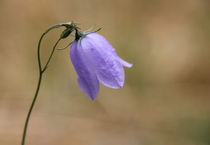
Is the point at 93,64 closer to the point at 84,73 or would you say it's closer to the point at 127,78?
the point at 84,73

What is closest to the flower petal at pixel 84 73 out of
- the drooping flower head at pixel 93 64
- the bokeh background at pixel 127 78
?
the drooping flower head at pixel 93 64

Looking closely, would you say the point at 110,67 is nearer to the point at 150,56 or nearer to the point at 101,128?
the point at 101,128

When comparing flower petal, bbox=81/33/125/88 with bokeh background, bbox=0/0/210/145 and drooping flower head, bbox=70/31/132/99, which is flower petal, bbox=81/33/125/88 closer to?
drooping flower head, bbox=70/31/132/99

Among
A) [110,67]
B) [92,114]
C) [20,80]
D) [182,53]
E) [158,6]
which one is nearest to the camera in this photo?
[110,67]

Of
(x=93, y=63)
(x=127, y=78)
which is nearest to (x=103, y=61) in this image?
(x=93, y=63)

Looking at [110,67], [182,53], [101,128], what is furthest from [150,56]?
[110,67]

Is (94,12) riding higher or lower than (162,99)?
higher
